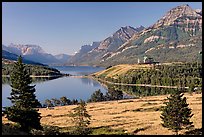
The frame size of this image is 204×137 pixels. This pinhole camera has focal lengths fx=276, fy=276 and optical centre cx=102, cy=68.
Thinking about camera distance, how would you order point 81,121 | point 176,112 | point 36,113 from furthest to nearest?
point 81,121, point 176,112, point 36,113

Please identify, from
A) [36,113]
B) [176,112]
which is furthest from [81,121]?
[176,112]

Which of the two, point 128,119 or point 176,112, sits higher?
point 176,112

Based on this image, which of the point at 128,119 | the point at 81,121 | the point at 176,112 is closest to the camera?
the point at 176,112

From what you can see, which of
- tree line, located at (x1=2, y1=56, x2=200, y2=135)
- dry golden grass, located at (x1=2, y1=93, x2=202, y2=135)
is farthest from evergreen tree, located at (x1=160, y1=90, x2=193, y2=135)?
dry golden grass, located at (x1=2, y1=93, x2=202, y2=135)

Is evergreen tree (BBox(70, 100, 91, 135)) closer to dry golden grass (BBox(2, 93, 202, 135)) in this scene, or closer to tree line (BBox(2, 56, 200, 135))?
tree line (BBox(2, 56, 200, 135))

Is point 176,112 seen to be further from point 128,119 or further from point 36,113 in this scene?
point 128,119

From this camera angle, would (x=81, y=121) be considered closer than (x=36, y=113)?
No

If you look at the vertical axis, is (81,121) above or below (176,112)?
below

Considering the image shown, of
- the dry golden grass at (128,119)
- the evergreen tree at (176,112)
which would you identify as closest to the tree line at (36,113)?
the evergreen tree at (176,112)

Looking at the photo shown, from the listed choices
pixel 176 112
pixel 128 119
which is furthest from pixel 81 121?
pixel 128 119

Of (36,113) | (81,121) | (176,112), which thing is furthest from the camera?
(81,121)

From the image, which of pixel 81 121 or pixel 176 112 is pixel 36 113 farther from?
pixel 176 112

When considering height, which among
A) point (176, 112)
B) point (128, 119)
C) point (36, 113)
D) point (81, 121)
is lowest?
point (128, 119)

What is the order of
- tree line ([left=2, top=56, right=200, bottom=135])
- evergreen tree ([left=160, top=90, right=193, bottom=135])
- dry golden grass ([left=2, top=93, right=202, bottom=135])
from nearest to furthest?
tree line ([left=2, top=56, right=200, bottom=135]) → evergreen tree ([left=160, top=90, right=193, bottom=135]) → dry golden grass ([left=2, top=93, right=202, bottom=135])
